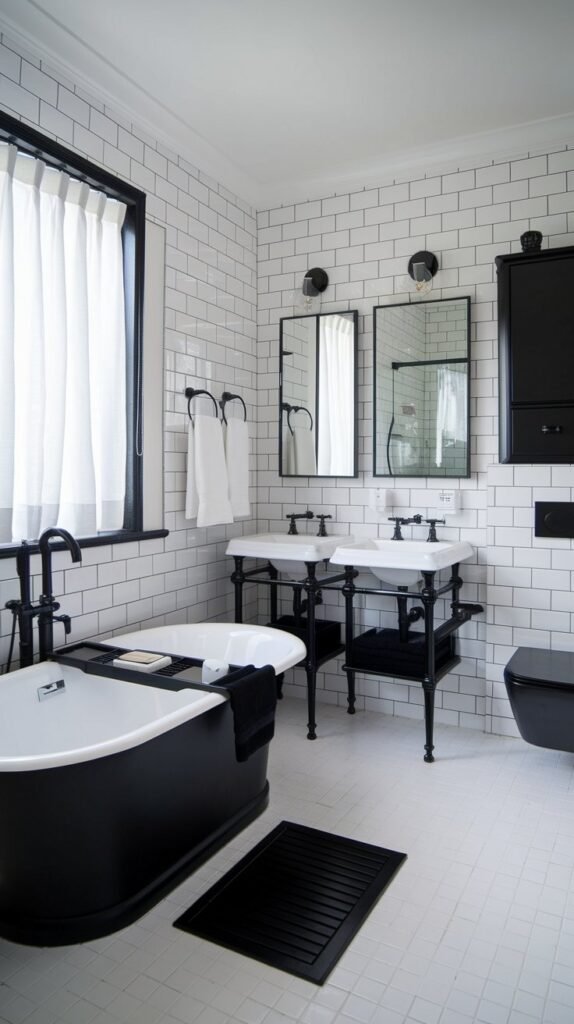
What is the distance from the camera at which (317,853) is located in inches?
94.6

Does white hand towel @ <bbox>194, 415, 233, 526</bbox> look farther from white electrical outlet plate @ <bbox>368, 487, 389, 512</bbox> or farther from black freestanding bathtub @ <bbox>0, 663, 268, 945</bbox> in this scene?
black freestanding bathtub @ <bbox>0, 663, 268, 945</bbox>

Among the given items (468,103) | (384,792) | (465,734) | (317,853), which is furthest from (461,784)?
(468,103)

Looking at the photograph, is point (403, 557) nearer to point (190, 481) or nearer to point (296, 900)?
point (190, 481)

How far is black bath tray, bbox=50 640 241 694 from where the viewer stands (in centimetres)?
230

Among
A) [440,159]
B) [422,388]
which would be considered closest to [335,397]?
[422,388]

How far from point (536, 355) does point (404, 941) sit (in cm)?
256

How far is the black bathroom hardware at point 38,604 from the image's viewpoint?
2432 millimetres

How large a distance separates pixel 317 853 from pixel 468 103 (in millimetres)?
3335

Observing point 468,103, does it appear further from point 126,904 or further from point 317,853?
point 126,904

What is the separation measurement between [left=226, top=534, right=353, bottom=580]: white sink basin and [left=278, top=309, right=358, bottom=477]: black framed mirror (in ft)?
1.45

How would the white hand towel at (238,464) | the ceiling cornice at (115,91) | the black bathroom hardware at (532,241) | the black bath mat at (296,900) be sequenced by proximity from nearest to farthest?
1. the black bath mat at (296,900)
2. the ceiling cornice at (115,91)
3. the black bathroom hardware at (532,241)
4. the white hand towel at (238,464)

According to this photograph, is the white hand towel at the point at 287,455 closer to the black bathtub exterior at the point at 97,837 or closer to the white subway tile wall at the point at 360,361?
the white subway tile wall at the point at 360,361

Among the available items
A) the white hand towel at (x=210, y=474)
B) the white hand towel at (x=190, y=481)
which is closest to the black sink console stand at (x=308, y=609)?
the white hand towel at (x=210, y=474)

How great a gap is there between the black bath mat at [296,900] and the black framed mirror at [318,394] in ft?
6.86
